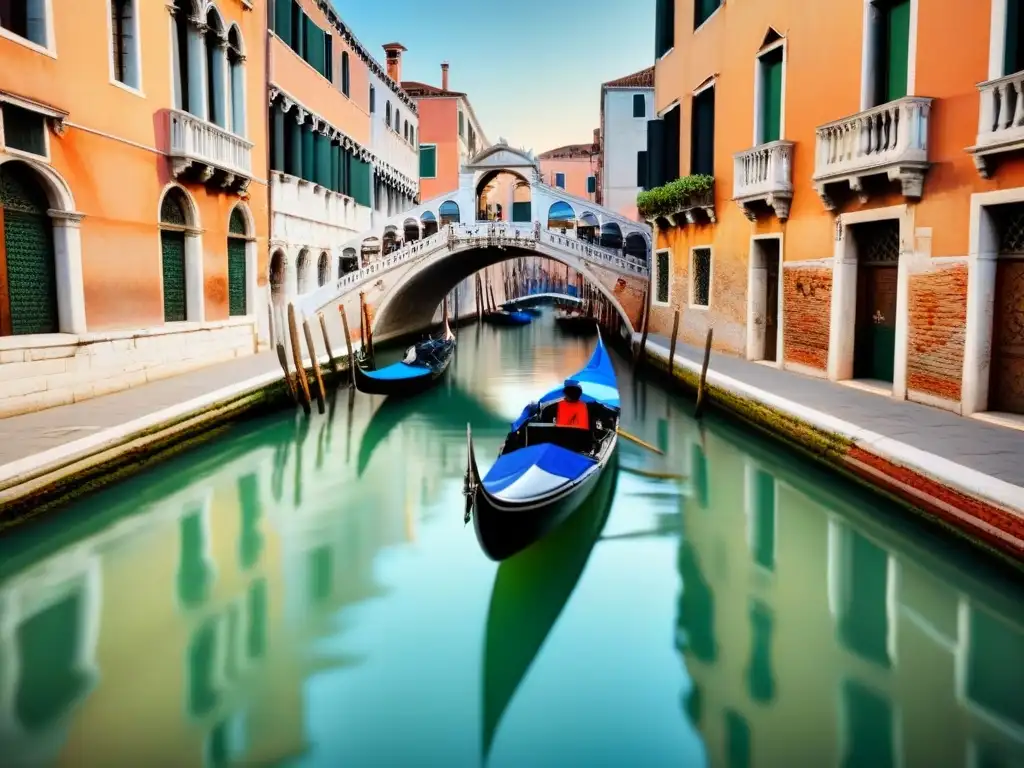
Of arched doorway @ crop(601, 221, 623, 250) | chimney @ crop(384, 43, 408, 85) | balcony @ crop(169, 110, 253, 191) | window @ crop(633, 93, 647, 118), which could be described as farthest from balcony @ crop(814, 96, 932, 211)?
chimney @ crop(384, 43, 408, 85)

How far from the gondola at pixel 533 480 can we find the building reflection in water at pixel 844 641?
1.99 feet

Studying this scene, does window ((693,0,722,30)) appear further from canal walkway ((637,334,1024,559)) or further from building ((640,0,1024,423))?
canal walkway ((637,334,1024,559))

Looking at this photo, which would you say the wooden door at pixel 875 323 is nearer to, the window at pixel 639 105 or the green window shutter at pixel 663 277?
the green window shutter at pixel 663 277

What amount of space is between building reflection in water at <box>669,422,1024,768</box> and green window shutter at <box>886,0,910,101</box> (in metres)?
2.84

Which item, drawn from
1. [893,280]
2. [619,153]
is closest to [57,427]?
[893,280]

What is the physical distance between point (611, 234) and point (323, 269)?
4838mm

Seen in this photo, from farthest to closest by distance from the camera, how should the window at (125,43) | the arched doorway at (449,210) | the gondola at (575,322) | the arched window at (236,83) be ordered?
the gondola at (575,322) → the arched doorway at (449,210) → the arched window at (236,83) → the window at (125,43)

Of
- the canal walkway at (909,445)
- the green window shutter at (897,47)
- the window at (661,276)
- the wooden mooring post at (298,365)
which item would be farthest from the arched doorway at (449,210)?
the green window shutter at (897,47)

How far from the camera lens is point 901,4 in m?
5.61

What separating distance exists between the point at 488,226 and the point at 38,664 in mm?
10091

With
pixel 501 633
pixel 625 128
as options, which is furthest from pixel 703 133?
pixel 625 128

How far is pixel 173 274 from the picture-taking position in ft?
24.2

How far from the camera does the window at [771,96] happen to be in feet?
24.0

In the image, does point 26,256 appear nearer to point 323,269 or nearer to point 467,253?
point 323,269
